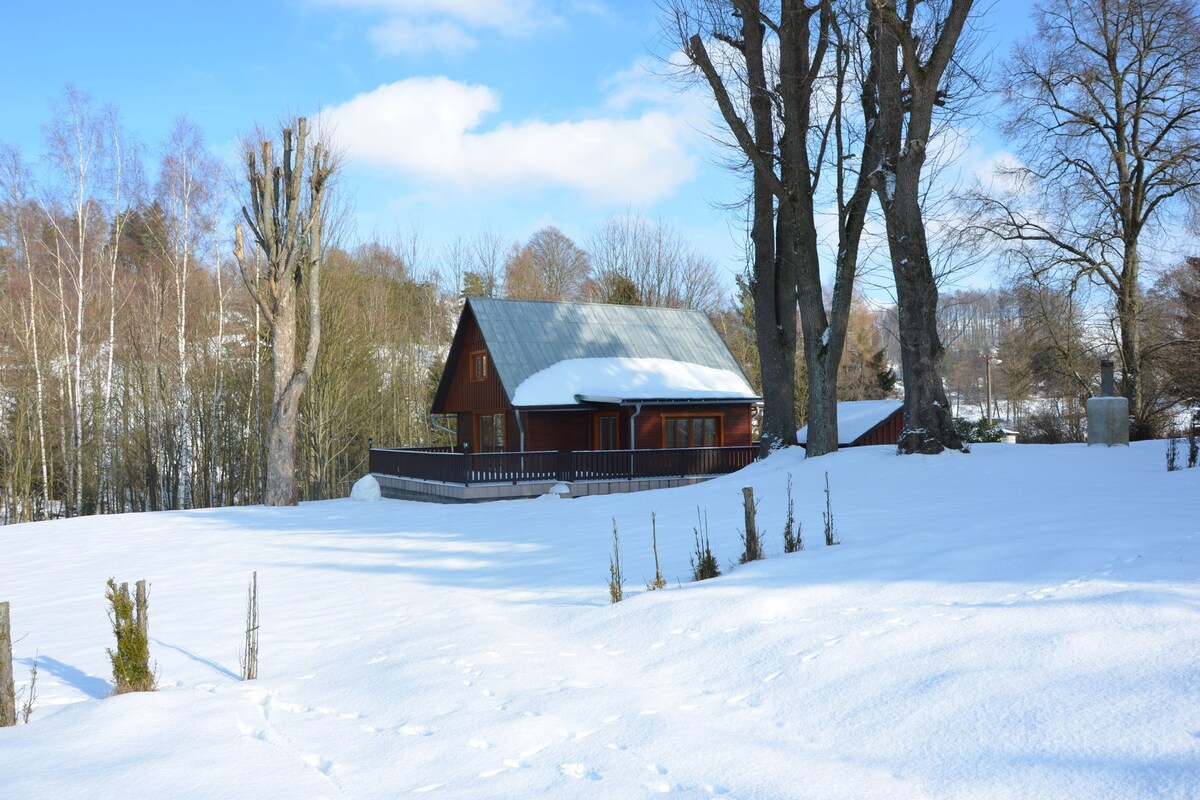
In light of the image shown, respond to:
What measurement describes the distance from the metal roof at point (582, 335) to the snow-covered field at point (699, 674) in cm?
1379

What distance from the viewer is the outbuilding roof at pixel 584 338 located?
22969 mm

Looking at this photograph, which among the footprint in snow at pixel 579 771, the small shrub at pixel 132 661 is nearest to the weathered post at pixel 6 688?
the small shrub at pixel 132 661

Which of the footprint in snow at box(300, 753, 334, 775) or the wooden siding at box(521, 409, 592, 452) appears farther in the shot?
the wooden siding at box(521, 409, 592, 452)

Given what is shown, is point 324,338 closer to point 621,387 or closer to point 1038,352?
point 621,387

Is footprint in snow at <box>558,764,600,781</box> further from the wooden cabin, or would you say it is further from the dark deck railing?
the wooden cabin

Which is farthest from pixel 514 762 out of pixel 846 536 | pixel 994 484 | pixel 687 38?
pixel 687 38

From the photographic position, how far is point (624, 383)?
74.8ft

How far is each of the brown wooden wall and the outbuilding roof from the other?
10.9 ft

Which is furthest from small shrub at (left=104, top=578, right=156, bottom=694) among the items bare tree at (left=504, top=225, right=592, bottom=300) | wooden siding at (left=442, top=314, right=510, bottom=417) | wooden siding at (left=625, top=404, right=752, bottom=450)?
bare tree at (left=504, top=225, right=592, bottom=300)

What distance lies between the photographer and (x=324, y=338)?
1043 inches

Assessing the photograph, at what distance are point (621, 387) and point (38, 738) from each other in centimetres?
1844

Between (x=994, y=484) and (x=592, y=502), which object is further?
(x=592, y=502)

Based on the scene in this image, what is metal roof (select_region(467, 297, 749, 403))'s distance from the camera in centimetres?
2317

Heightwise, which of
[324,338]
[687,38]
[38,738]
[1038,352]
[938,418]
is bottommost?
[38,738]
